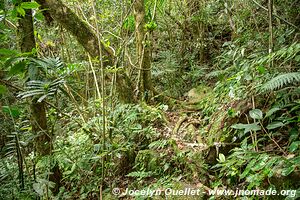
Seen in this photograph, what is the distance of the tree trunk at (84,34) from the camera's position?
3625 millimetres

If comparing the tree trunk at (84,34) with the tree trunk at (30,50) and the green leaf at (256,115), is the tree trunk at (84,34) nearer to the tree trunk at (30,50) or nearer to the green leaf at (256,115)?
the tree trunk at (30,50)

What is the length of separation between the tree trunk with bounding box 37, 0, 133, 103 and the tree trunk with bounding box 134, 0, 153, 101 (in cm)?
22

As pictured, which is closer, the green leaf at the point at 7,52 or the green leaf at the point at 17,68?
the green leaf at the point at 7,52

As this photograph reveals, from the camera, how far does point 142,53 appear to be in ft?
13.6

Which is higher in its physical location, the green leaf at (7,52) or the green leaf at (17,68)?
the green leaf at (7,52)

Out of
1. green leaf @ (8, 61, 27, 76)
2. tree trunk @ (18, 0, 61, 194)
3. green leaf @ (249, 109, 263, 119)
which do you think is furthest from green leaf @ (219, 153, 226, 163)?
green leaf @ (8, 61, 27, 76)

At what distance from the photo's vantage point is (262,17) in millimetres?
4332

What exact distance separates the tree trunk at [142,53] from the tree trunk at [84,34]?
8.6 inches

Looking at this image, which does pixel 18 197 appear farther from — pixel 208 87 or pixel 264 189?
pixel 208 87

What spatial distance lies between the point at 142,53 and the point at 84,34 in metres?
0.86

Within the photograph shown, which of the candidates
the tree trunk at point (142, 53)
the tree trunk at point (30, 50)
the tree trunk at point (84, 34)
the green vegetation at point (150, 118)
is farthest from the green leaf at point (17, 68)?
the tree trunk at point (142, 53)

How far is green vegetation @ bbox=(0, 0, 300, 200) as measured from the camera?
2002mm

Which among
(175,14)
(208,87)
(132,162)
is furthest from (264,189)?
(175,14)

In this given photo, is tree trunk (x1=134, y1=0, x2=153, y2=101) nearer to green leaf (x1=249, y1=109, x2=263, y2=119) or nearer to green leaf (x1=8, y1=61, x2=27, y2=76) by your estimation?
green leaf (x1=249, y1=109, x2=263, y2=119)
